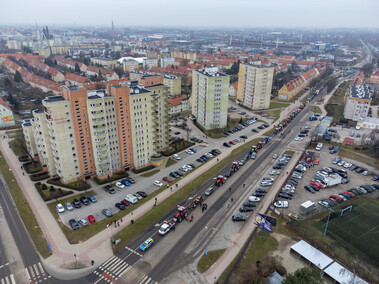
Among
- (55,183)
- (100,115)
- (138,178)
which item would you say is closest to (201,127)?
(138,178)

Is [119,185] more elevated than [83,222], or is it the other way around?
[83,222]

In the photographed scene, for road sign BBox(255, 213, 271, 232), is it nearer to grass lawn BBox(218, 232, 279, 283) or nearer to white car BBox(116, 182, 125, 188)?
grass lawn BBox(218, 232, 279, 283)

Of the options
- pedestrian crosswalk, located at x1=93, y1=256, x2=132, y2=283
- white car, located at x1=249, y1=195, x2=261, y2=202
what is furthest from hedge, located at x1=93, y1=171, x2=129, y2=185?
white car, located at x1=249, y1=195, x2=261, y2=202

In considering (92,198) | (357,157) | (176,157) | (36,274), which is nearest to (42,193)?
(92,198)

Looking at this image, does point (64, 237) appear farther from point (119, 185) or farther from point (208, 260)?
point (208, 260)

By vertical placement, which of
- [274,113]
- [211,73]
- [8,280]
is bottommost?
[8,280]

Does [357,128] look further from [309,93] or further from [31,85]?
[31,85]
